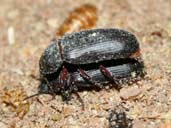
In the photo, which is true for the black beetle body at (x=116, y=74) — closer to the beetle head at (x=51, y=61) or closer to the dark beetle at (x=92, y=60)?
the dark beetle at (x=92, y=60)

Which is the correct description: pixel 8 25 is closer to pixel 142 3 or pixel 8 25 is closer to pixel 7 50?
pixel 7 50

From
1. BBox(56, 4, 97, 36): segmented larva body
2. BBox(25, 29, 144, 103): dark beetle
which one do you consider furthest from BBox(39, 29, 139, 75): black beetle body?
BBox(56, 4, 97, 36): segmented larva body

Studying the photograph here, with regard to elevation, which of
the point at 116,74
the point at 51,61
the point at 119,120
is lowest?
the point at 119,120

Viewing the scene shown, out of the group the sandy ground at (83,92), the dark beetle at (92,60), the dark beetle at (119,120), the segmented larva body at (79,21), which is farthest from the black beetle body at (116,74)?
the segmented larva body at (79,21)

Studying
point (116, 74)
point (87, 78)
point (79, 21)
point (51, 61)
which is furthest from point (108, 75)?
point (79, 21)

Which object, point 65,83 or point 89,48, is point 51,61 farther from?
point 89,48

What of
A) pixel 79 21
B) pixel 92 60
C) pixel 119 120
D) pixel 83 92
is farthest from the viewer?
pixel 79 21
